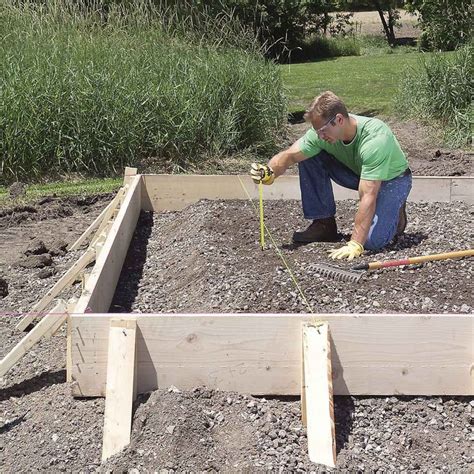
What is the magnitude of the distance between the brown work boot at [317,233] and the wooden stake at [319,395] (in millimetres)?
2141

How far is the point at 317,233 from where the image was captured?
5301 mm

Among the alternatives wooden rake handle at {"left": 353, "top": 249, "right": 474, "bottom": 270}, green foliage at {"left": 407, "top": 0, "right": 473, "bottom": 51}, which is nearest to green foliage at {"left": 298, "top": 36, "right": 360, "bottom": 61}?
green foliage at {"left": 407, "top": 0, "right": 473, "bottom": 51}

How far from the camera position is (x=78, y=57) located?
28.7 ft

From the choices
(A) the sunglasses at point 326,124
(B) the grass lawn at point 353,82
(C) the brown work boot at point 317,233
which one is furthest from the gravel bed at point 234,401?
(B) the grass lawn at point 353,82

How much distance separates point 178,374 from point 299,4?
2197 centimetres

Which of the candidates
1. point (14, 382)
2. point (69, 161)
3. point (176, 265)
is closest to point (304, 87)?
point (69, 161)

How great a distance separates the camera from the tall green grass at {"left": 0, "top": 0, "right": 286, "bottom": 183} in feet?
26.4

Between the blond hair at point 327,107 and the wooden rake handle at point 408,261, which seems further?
the blond hair at point 327,107

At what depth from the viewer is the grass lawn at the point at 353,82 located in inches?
506

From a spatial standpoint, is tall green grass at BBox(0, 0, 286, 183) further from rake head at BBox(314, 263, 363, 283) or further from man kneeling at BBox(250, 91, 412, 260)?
rake head at BBox(314, 263, 363, 283)

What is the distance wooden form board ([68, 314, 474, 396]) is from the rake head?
1.01 m

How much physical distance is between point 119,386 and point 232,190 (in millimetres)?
3784

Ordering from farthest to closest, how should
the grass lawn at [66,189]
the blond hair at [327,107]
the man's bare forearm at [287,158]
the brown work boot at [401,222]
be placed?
the grass lawn at [66,189]
the brown work boot at [401,222]
the man's bare forearm at [287,158]
the blond hair at [327,107]

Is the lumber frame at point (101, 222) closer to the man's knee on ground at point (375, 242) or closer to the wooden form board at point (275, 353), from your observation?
the man's knee on ground at point (375, 242)
